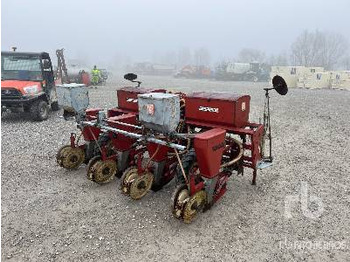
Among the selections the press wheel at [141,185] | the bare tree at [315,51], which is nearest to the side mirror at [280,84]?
the press wheel at [141,185]

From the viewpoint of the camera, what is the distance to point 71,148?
694 cm

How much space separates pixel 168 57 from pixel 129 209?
151 metres

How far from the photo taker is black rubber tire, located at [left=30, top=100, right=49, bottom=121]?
11761 millimetres

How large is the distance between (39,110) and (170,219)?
28.2 ft

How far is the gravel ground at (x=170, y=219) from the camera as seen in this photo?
174 inches

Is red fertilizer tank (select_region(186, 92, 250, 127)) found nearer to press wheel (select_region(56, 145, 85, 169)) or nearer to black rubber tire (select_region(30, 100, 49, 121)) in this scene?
press wheel (select_region(56, 145, 85, 169))

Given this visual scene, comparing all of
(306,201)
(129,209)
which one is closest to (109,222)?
(129,209)

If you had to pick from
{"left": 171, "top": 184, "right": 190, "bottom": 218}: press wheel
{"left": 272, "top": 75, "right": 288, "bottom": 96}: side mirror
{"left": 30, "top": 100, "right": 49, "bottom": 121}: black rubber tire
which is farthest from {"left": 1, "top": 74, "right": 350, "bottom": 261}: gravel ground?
{"left": 30, "top": 100, "right": 49, "bottom": 121}: black rubber tire

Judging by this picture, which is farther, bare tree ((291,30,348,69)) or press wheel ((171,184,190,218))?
bare tree ((291,30,348,69))

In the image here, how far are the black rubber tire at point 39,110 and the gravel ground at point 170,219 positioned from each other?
156 inches

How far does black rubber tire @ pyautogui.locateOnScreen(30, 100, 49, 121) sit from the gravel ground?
13.0 feet

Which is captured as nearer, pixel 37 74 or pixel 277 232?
pixel 277 232

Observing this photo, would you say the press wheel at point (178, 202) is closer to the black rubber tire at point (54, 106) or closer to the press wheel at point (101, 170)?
the press wheel at point (101, 170)

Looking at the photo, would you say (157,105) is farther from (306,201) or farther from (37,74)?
(37,74)
